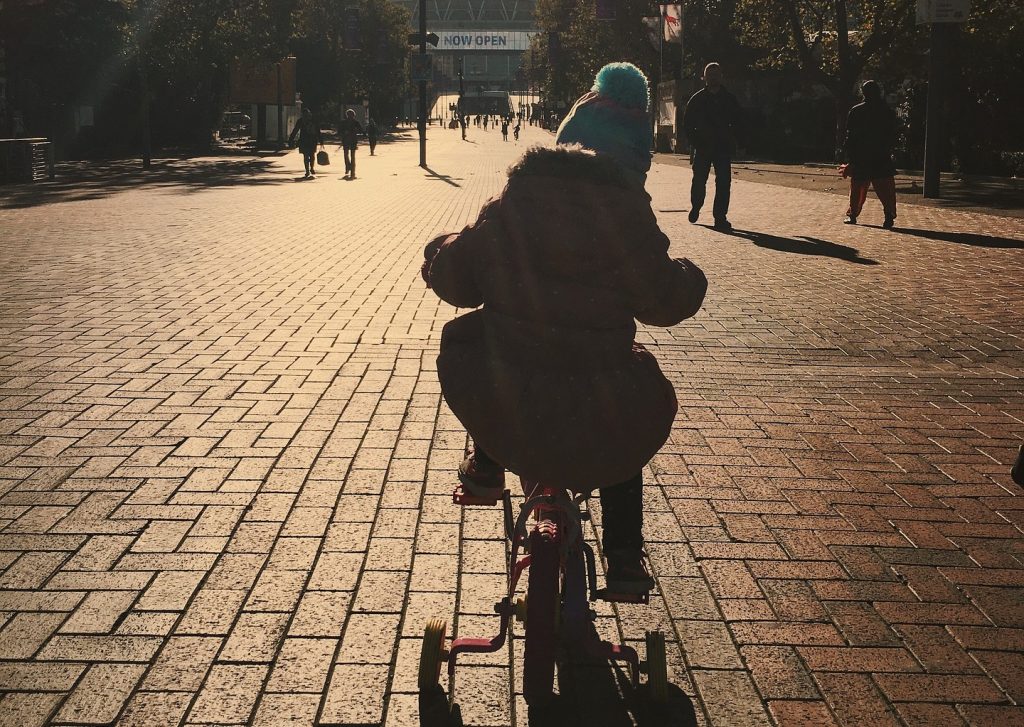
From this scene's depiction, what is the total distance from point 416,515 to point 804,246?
10154 millimetres

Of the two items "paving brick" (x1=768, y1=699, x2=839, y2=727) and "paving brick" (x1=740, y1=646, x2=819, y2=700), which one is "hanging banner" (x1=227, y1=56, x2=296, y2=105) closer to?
"paving brick" (x1=740, y1=646, x2=819, y2=700)

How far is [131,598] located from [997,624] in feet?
8.47

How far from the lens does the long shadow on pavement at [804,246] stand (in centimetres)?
1277

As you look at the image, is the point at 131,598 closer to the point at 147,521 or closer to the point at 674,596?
the point at 147,521

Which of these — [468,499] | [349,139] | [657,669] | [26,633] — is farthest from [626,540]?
[349,139]

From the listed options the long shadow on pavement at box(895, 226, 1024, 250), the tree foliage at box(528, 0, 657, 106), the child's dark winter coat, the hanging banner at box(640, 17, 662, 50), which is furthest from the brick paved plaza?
the tree foliage at box(528, 0, 657, 106)

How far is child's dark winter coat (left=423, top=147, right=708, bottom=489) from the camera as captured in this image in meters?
2.83

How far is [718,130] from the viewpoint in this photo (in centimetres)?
1576

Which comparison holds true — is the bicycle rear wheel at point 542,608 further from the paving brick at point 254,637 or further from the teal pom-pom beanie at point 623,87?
the teal pom-pom beanie at point 623,87

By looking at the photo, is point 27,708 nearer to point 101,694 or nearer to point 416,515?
point 101,694

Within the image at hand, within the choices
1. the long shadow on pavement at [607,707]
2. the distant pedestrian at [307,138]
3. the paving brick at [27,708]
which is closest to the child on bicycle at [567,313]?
the long shadow on pavement at [607,707]

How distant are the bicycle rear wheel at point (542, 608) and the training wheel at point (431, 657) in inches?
10.8

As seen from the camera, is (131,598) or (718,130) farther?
(718,130)

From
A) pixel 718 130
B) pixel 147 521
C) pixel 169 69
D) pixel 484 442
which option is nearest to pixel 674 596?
pixel 484 442
